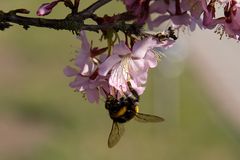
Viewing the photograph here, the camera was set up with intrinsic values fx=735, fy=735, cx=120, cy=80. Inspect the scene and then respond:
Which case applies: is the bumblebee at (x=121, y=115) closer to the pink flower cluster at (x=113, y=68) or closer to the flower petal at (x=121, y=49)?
the pink flower cluster at (x=113, y=68)

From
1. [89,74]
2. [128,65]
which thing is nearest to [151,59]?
[128,65]

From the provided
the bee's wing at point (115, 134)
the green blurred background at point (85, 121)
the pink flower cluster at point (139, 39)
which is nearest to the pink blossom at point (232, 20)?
the pink flower cluster at point (139, 39)

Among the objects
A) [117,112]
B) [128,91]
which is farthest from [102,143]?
[128,91]

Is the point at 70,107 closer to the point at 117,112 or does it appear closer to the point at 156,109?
the point at 156,109

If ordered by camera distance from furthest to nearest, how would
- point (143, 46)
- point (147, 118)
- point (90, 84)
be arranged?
point (147, 118) → point (90, 84) → point (143, 46)

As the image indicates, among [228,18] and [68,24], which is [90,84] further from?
[228,18]

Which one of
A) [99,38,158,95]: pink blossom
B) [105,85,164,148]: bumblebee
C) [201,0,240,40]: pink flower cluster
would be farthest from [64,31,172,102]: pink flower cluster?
[105,85,164,148]: bumblebee

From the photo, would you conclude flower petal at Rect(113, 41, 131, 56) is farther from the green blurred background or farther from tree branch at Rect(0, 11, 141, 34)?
the green blurred background
